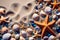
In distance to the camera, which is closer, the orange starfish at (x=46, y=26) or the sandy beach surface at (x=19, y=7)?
the orange starfish at (x=46, y=26)

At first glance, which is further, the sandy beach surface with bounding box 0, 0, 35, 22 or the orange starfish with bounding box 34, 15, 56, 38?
the sandy beach surface with bounding box 0, 0, 35, 22

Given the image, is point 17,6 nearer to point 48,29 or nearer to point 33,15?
point 33,15

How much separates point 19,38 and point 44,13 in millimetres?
236

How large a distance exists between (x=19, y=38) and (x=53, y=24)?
24cm

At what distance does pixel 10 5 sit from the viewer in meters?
1.63

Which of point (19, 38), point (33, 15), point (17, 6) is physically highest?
point (17, 6)

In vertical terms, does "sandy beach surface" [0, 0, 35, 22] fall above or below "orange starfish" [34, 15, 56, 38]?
above

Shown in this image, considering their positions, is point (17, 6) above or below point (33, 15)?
above

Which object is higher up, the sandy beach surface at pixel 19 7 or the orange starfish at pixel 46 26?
the sandy beach surface at pixel 19 7

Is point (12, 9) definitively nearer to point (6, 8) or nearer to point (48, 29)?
point (6, 8)

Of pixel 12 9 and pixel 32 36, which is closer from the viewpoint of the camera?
pixel 32 36

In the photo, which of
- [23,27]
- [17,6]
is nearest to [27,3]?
[17,6]

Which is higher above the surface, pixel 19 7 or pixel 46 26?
pixel 19 7

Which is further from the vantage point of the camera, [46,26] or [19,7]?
[19,7]
